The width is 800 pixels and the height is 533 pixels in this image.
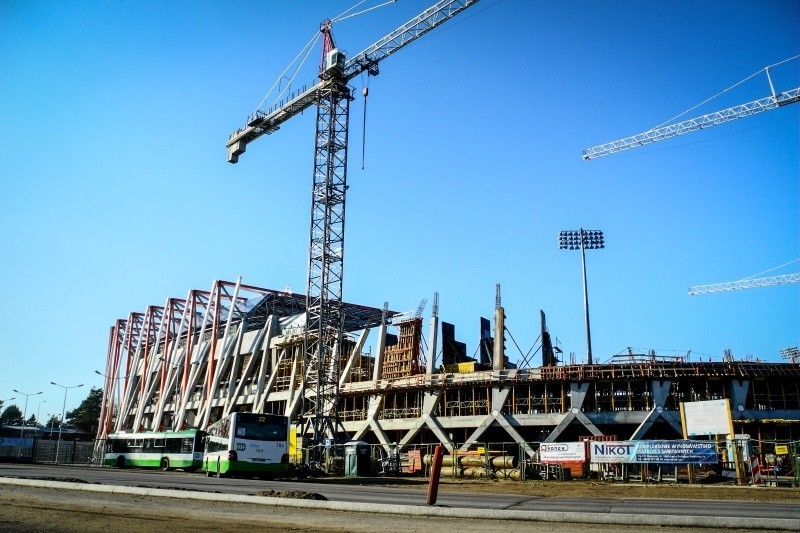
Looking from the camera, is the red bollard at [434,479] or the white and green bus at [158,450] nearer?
the red bollard at [434,479]

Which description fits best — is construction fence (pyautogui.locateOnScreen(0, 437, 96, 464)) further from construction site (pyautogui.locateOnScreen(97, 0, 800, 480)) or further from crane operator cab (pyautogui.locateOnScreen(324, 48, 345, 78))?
crane operator cab (pyautogui.locateOnScreen(324, 48, 345, 78))

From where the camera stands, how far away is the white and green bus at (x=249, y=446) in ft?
95.6

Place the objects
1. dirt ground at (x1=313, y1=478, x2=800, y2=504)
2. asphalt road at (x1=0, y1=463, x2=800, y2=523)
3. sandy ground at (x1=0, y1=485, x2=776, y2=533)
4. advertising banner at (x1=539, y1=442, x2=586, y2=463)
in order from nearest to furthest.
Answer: sandy ground at (x1=0, y1=485, x2=776, y2=533) < asphalt road at (x1=0, y1=463, x2=800, y2=523) < dirt ground at (x1=313, y1=478, x2=800, y2=504) < advertising banner at (x1=539, y1=442, x2=586, y2=463)

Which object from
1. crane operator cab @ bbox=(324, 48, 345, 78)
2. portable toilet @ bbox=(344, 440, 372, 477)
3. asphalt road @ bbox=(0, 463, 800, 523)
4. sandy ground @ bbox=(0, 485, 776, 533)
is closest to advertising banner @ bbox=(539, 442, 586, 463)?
portable toilet @ bbox=(344, 440, 372, 477)

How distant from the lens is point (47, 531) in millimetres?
9570

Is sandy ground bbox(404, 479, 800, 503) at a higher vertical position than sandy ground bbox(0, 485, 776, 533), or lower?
lower

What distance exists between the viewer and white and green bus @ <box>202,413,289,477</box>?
2914 centimetres

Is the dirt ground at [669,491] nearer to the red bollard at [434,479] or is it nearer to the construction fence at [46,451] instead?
the red bollard at [434,479]

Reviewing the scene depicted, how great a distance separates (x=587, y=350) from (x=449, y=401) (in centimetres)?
2059

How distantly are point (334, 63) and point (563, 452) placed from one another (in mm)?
38290

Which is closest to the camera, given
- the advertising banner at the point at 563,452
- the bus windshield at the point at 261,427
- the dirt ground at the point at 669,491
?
the dirt ground at the point at 669,491

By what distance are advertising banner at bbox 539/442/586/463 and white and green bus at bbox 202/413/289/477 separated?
12.5 m

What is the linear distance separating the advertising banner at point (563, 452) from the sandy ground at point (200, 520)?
21.9 metres

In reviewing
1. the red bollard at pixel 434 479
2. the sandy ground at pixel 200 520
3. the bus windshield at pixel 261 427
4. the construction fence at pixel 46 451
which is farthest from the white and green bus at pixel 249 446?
the construction fence at pixel 46 451
